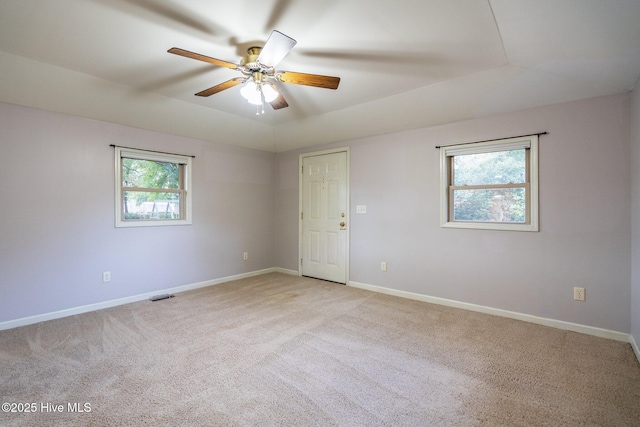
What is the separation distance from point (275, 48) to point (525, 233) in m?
3.06

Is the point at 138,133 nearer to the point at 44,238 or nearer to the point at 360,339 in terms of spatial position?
the point at 44,238

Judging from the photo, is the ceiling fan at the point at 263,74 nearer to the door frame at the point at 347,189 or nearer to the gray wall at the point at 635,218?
the door frame at the point at 347,189

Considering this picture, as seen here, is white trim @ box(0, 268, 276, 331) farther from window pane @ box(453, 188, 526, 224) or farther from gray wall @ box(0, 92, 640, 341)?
window pane @ box(453, 188, 526, 224)

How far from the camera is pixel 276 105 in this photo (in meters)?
2.86

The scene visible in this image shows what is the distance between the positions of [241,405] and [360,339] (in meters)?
1.25

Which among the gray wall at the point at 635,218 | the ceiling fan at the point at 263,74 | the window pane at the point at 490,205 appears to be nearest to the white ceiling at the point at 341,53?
the ceiling fan at the point at 263,74

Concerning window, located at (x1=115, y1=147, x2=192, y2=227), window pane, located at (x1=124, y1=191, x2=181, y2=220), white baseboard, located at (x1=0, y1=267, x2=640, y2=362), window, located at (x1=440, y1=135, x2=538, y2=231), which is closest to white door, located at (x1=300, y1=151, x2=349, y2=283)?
white baseboard, located at (x1=0, y1=267, x2=640, y2=362)

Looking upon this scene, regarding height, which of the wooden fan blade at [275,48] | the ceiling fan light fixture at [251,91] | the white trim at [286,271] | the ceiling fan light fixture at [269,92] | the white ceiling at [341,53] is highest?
the white ceiling at [341,53]

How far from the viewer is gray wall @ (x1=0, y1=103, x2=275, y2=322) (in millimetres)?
2951

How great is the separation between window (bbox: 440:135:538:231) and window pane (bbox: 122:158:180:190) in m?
3.68

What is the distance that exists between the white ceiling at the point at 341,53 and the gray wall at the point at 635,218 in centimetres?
31

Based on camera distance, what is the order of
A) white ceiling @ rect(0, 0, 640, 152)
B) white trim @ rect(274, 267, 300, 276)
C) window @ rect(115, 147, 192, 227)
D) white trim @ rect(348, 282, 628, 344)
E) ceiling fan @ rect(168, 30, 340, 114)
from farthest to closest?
white trim @ rect(274, 267, 300, 276) → window @ rect(115, 147, 192, 227) → white trim @ rect(348, 282, 628, 344) → ceiling fan @ rect(168, 30, 340, 114) → white ceiling @ rect(0, 0, 640, 152)

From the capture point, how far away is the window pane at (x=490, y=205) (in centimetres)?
325

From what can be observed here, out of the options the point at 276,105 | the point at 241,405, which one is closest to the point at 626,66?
the point at 276,105
